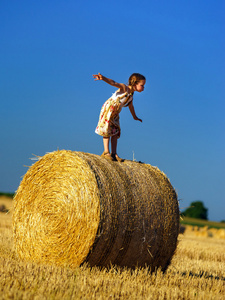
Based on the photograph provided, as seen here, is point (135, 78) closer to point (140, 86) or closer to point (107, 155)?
point (140, 86)

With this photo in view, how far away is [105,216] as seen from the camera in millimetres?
5641

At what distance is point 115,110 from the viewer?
6.99 meters

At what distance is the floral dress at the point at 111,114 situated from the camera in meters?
6.95

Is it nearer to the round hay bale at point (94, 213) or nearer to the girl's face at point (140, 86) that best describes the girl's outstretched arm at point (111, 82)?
the girl's face at point (140, 86)

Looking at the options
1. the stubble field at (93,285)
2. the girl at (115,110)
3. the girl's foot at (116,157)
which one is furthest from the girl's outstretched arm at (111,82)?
the stubble field at (93,285)

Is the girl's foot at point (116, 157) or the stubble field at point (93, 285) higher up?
the girl's foot at point (116, 157)

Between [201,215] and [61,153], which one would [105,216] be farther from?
[201,215]

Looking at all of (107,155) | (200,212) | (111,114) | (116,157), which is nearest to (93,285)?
(107,155)

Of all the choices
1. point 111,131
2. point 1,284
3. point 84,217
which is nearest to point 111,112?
point 111,131

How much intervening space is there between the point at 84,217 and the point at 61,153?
113 cm

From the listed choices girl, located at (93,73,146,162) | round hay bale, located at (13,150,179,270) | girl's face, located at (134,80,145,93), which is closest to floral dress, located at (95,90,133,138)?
girl, located at (93,73,146,162)

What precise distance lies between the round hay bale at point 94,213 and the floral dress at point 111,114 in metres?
0.65

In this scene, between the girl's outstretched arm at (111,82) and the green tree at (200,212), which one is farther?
the green tree at (200,212)

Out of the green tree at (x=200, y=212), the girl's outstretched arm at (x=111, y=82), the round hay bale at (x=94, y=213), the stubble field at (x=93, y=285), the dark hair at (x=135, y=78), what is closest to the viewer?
the stubble field at (x=93, y=285)
